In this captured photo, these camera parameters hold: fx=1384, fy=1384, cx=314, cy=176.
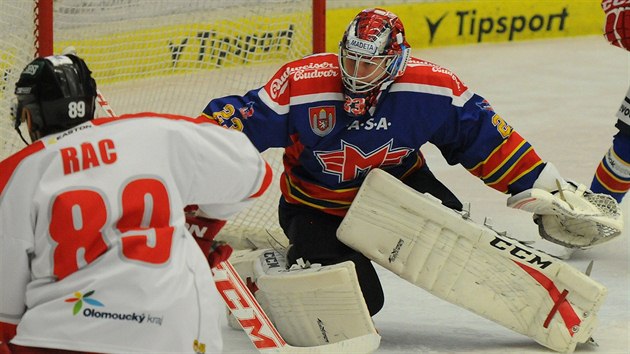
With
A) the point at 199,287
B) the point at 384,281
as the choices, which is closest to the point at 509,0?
the point at 384,281

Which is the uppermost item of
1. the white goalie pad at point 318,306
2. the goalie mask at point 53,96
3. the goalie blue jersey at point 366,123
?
the goalie mask at point 53,96

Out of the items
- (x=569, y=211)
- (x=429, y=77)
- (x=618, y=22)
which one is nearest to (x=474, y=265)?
(x=569, y=211)

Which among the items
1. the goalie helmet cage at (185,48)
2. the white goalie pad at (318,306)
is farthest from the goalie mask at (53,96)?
the goalie helmet cage at (185,48)

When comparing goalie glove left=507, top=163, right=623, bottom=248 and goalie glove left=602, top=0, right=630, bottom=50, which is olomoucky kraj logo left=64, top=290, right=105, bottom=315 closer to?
goalie glove left=507, top=163, right=623, bottom=248

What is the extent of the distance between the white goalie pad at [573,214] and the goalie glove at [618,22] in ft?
2.52

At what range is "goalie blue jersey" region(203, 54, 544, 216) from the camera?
12.1ft

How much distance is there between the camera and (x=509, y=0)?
27.7 ft

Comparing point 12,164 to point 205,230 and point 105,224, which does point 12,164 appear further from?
point 205,230

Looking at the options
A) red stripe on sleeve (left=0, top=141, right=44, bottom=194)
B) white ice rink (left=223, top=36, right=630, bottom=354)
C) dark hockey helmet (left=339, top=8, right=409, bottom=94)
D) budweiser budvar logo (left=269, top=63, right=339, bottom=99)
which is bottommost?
white ice rink (left=223, top=36, right=630, bottom=354)

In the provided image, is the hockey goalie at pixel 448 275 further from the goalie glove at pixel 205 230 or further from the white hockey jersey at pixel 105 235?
the white hockey jersey at pixel 105 235

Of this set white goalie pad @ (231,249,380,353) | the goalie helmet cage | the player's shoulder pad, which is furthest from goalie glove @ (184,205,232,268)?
the goalie helmet cage

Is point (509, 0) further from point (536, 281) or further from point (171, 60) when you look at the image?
point (536, 281)

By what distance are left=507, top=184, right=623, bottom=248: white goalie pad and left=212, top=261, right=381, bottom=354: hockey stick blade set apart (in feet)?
1.94

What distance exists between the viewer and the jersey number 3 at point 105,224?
2.18 meters
